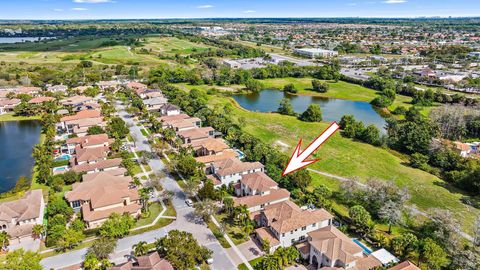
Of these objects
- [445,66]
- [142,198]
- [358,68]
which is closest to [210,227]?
[142,198]

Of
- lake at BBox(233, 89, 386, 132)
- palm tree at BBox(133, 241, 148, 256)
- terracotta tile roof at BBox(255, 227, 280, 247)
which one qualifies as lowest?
lake at BBox(233, 89, 386, 132)

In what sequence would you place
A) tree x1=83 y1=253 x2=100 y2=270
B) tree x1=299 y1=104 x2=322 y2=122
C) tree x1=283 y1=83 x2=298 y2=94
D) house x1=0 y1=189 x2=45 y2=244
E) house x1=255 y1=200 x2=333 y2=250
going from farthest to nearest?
tree x1=283 y1=83 x2=298 y2=94, tree x1=299 y1=104 x2=322 y2=122, house x1=0 y1=189 x2=45 y2=244, house x1=255 y1=200 x2=333 y2=250, tree x1=83 y1=253 x2=100 y2=270

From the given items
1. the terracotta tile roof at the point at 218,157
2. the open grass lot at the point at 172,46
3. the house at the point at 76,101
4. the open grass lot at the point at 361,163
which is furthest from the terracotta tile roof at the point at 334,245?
the open grass lot at the point at 172,46

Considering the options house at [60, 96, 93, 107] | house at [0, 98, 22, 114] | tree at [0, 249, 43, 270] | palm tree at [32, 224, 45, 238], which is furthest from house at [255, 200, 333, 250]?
house at [0, 98, 22, 114]

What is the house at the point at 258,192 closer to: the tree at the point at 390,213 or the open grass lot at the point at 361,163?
the open grass lot at the point at 361,163

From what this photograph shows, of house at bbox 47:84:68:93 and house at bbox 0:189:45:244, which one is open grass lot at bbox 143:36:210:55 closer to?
house at bbox 47:84:68:93

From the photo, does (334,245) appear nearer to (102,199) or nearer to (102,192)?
(102,199)

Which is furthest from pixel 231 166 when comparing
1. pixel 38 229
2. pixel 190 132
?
pixel 38 229
